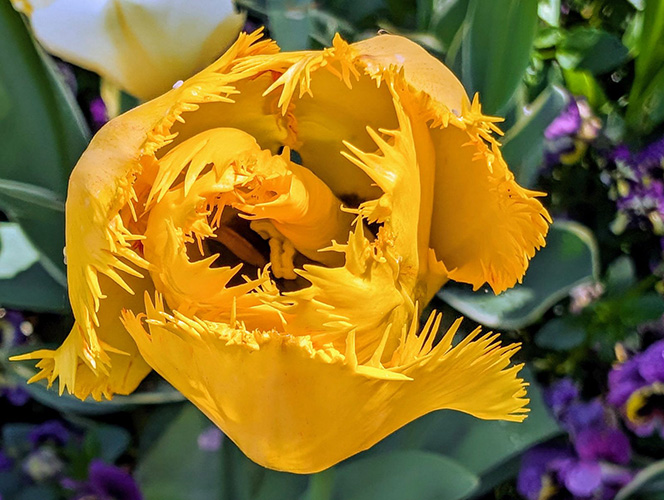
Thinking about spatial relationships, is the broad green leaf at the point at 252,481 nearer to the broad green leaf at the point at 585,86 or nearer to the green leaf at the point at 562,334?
the green leaf at the point at 562,334

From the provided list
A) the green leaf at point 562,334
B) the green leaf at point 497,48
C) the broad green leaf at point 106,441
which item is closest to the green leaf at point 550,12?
the green leaf at point 497,48

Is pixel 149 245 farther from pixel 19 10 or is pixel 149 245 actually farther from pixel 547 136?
pixel 547 136

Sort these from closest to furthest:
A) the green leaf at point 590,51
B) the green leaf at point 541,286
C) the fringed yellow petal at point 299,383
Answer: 1. the fringed yellow petal at point 299,383
2. the green leaf at point 541,286
3. the green leaf at point 590,51

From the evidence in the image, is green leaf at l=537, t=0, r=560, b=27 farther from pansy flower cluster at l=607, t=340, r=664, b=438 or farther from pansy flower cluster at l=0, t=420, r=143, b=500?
pansy flower cluster at l=0, t=420, r=143, b=500

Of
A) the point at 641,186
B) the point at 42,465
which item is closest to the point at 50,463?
the point at 42,465

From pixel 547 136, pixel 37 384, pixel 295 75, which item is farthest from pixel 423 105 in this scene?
pixel 37 384

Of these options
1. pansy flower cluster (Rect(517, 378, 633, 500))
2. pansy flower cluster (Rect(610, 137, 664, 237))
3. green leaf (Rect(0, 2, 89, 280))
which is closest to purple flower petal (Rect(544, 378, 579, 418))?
pansy flower cluster (Rect(517, 378, 633, 500))
